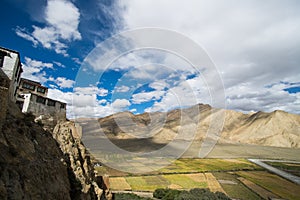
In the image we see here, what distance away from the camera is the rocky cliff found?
10173mm

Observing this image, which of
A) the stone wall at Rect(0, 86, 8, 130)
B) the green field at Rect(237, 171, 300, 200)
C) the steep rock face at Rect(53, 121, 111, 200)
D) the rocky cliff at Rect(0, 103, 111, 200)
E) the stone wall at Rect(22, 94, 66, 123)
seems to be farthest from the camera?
the green field at Rect(237, 171, 300, 200)

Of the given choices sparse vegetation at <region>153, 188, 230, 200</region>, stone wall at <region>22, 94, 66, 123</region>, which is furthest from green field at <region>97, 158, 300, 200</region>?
stone wall at <region>22, 94, 66, 123</region>

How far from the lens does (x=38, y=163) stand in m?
12.8

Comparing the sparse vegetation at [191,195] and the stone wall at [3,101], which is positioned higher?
the stone wall at [3,101]

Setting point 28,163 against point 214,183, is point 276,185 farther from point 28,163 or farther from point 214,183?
point 28,163

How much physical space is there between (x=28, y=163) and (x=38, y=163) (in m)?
0.98

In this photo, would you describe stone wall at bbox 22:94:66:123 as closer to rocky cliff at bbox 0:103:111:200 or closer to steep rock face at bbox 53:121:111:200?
steep rock face at bbox 53:121:111:200

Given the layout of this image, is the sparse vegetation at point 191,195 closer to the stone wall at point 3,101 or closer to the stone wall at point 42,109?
the stone wall at point 42,109

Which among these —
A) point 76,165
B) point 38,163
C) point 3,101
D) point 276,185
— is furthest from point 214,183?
point 3,101

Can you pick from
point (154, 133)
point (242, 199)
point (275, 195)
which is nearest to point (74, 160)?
point (242, 199)

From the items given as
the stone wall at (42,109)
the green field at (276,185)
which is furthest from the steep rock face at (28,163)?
the green field at (276,185)

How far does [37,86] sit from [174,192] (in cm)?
3649

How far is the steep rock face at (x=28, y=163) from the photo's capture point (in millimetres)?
9852

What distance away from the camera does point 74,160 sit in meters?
18.0
